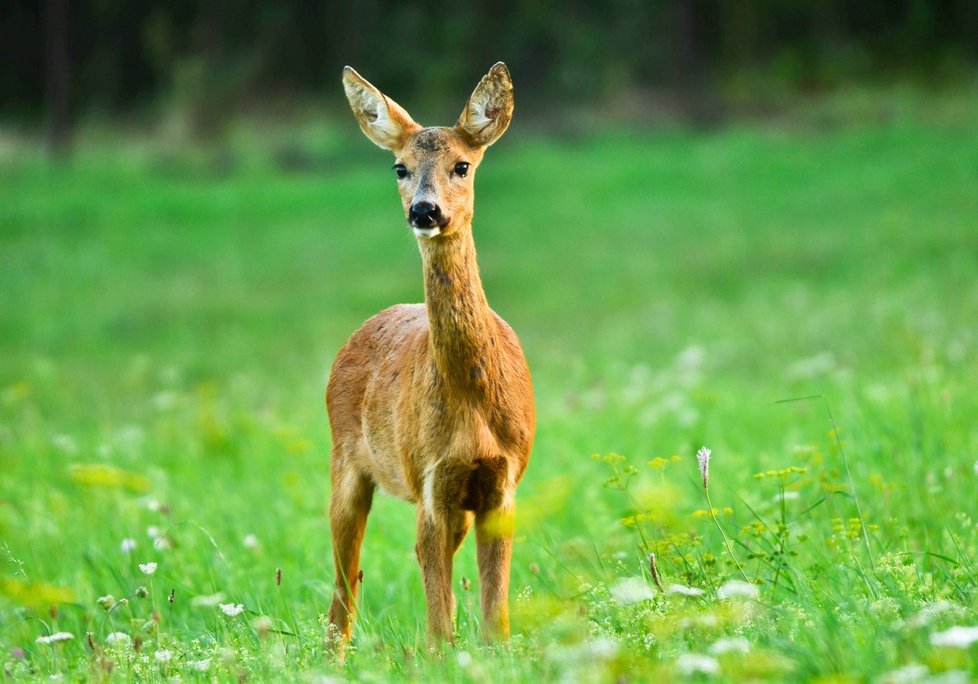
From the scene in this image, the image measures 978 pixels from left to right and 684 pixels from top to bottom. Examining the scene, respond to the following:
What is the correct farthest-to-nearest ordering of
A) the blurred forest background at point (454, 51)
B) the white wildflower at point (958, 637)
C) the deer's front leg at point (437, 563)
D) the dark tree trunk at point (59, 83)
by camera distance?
the blurred forest background at point (454, 51), the dark tree trunk at point (59, 83), the deer's front leg at point (437, 563), the white wildflower at point (958, 637)

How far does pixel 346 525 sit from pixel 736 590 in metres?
1.83

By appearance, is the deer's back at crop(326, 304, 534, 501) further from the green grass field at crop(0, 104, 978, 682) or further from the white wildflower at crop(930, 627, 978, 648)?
the white wildflower at crop(930, 627, 978, 648)

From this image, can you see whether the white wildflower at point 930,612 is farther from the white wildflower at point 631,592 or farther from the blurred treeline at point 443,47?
the blurred treeline at point 443,47

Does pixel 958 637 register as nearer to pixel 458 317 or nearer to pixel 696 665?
pixel 696 665

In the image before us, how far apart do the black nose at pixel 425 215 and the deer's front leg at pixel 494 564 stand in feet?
3.05

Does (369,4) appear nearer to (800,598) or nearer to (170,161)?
(170,161)

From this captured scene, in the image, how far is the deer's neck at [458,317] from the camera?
4.34 metres

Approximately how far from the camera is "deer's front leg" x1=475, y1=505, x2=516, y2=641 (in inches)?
167

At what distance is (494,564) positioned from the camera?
14.2 ft

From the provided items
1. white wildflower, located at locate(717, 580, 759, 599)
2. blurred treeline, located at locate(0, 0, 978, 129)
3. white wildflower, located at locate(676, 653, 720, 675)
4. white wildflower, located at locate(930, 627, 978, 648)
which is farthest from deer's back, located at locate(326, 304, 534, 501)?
blurred treeline, located at locate(0, 0, 978, 129)

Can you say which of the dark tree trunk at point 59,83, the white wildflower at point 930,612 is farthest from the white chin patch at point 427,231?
the dark tree trunk at point 59,83

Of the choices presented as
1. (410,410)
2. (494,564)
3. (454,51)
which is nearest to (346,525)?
(410,410)

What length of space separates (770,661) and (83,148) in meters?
25.3

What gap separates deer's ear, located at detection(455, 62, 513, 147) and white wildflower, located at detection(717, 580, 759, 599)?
70.6 inches
